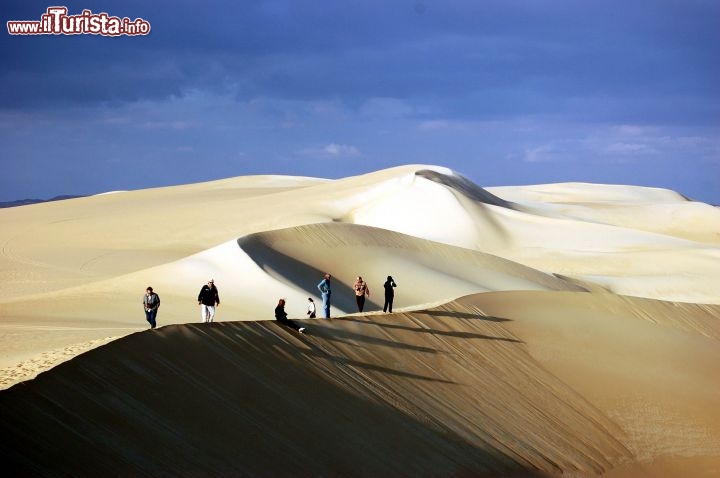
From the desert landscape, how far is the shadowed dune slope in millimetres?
33

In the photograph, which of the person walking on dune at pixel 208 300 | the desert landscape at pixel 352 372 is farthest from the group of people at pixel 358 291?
the person walking on dune at pixel 208 300

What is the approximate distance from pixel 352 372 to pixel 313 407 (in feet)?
5.97

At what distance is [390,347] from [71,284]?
21700 millimetres

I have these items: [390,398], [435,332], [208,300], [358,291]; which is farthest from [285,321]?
[435,332]

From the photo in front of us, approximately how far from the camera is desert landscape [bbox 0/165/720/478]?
11781 millimetres

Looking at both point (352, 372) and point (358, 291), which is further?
point (358, 291)

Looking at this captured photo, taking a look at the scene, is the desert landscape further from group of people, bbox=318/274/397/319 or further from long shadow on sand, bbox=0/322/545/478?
group of people, bbox=318/274/397/319

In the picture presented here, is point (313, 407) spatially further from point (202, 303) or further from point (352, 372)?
point (202, 303)

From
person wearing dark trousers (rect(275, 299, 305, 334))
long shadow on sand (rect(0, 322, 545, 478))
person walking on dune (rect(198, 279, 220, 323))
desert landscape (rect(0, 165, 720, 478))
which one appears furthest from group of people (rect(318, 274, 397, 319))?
long shadow on sand (rect(0, 322, 545, 478))

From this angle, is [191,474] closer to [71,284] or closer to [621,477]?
[621,477]

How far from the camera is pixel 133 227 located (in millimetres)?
59094

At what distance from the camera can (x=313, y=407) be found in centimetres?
1435

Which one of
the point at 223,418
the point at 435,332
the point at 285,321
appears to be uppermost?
the point at 285,321

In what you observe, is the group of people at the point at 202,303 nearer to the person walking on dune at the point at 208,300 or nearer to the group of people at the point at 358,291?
the person walking on dune at the point at 208,300
